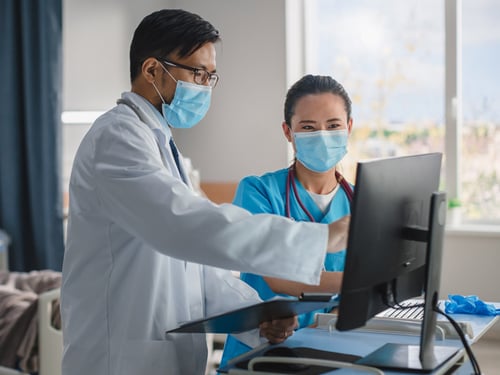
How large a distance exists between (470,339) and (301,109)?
2.43 ft

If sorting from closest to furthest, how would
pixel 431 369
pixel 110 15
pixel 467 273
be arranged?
1. pixel 431 369
2. pixel 467 273
3. pixel 110 15

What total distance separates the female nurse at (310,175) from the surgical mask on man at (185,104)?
0.24 metres

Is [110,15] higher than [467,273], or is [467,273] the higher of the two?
[110,15]

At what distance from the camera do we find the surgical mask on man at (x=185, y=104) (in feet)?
5.56

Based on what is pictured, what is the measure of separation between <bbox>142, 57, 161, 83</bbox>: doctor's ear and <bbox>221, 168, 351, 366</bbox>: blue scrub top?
0.39 metres

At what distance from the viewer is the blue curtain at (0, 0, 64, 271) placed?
411 cm

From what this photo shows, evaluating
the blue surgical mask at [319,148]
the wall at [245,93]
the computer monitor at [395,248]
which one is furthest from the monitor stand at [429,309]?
the wall at [245,93]

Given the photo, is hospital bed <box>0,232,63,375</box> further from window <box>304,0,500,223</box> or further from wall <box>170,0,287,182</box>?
window <box>304,0,500,223</box>

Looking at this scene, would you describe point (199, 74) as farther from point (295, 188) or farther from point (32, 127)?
point (32, 127)

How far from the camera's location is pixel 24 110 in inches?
164

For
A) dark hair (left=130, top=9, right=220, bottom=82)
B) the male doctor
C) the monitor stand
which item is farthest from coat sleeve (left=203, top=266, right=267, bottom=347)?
dark hair (left=130, top=9, right=220, bottom=82)

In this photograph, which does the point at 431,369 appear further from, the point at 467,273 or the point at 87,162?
the point at 467,273

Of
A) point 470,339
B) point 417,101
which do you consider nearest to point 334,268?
point 470,339

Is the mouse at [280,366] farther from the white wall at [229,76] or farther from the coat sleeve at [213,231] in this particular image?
the white wall at [229,76]
